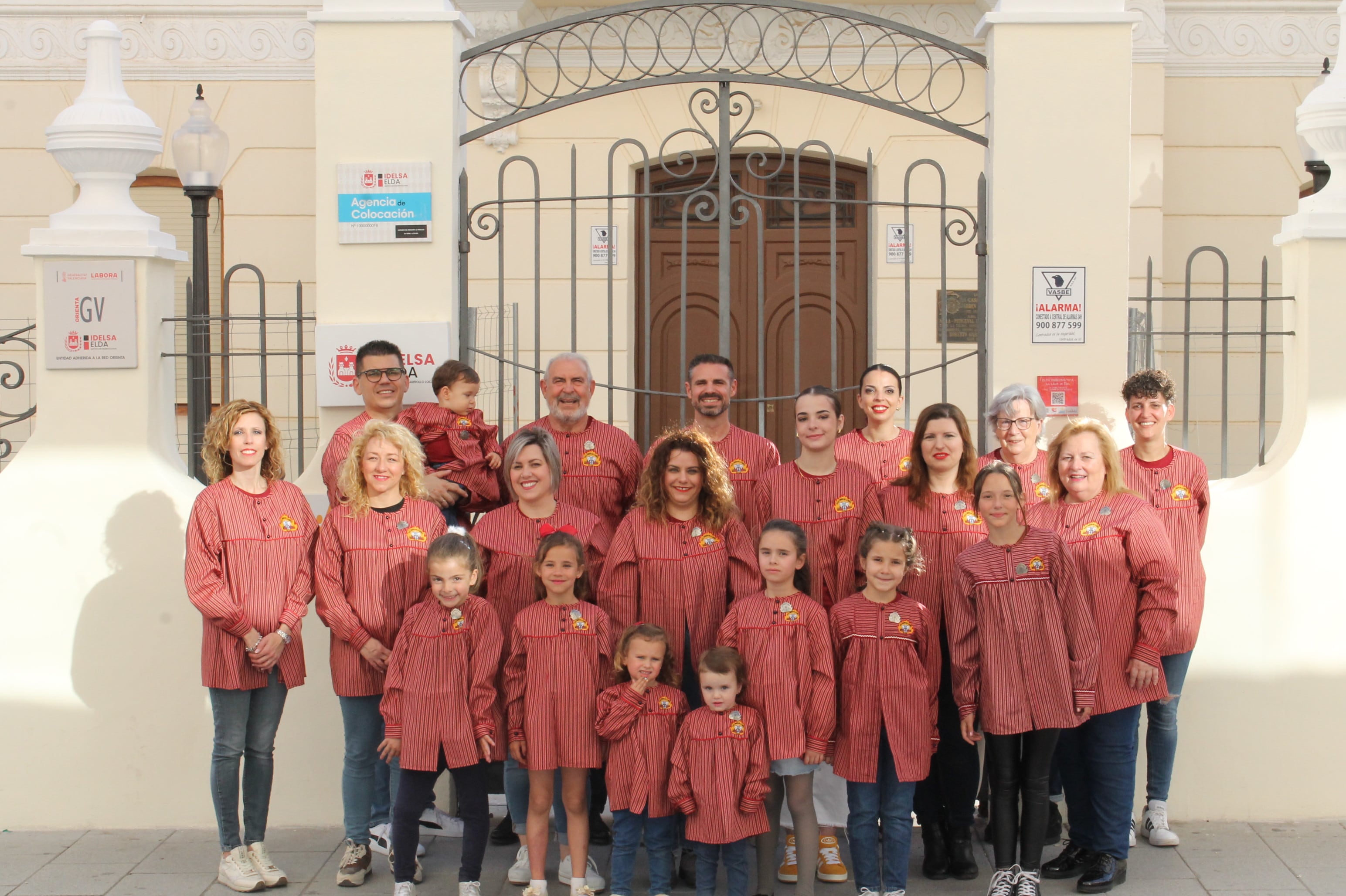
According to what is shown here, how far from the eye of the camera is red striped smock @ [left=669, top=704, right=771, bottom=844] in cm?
426

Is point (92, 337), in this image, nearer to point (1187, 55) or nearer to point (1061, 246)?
point (1061, 246)

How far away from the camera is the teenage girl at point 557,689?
174 inches

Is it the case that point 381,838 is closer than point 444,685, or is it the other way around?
point 444,685

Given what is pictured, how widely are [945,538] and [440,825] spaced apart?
217 centimetres

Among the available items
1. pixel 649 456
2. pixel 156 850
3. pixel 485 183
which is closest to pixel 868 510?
pixel 649 456

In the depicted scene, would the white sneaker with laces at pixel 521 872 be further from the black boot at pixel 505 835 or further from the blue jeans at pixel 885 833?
the blue jeans at pixel 885 833

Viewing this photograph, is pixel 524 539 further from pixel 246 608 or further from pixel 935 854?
pixel 935 854

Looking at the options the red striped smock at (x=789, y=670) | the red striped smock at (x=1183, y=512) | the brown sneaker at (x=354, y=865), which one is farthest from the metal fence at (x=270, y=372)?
the red striped smock at (x=1183, y=512)

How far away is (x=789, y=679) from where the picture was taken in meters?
4.36

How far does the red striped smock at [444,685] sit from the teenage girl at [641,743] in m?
0.38

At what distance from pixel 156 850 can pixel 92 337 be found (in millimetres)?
1959

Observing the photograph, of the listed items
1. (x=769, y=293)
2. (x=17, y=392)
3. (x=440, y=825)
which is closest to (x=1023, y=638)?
(x=440, y=825)

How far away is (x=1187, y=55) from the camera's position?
8.86 meters

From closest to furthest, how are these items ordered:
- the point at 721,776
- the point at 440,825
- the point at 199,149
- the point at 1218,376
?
the point at 721,776
the point at 440,825
the point at 199,149
the point at 1218,376
